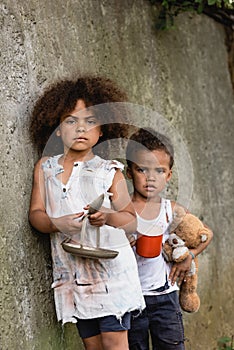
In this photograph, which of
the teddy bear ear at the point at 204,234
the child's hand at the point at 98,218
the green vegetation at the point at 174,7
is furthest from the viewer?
the green vegetation at the point at 174,7

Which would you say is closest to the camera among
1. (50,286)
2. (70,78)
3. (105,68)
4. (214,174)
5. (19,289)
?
(19,289)

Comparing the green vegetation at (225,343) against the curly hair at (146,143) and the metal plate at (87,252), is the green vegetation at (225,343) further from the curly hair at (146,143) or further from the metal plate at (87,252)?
the metal plate at (87,252)

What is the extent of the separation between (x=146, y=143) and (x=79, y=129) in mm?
353

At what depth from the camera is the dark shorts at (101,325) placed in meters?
3.28

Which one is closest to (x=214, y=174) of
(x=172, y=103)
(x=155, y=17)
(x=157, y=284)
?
(x=172, y=103)

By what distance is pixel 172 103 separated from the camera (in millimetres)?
4750

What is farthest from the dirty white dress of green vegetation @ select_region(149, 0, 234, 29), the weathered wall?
green vegetation @ select_region(149, 0, 234, 29)

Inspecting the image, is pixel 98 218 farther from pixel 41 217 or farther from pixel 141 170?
pixel 141 170

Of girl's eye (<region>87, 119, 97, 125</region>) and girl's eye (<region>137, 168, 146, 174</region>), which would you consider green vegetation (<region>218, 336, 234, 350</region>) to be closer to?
girl's eye (<region>137, 168, 146, 174</region>)

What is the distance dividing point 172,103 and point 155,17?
52 cm

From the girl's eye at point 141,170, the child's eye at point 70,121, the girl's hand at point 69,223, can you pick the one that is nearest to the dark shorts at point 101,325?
the girl's hand at point 69,223

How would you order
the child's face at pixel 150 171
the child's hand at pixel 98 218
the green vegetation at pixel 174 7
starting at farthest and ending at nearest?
the green vegetation at pixel 174 7, the child's face at pixel 150 171, the child's hand at pixel 98 218

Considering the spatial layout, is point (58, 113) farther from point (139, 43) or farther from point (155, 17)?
point (155, 17)

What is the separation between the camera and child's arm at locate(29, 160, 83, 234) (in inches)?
126
